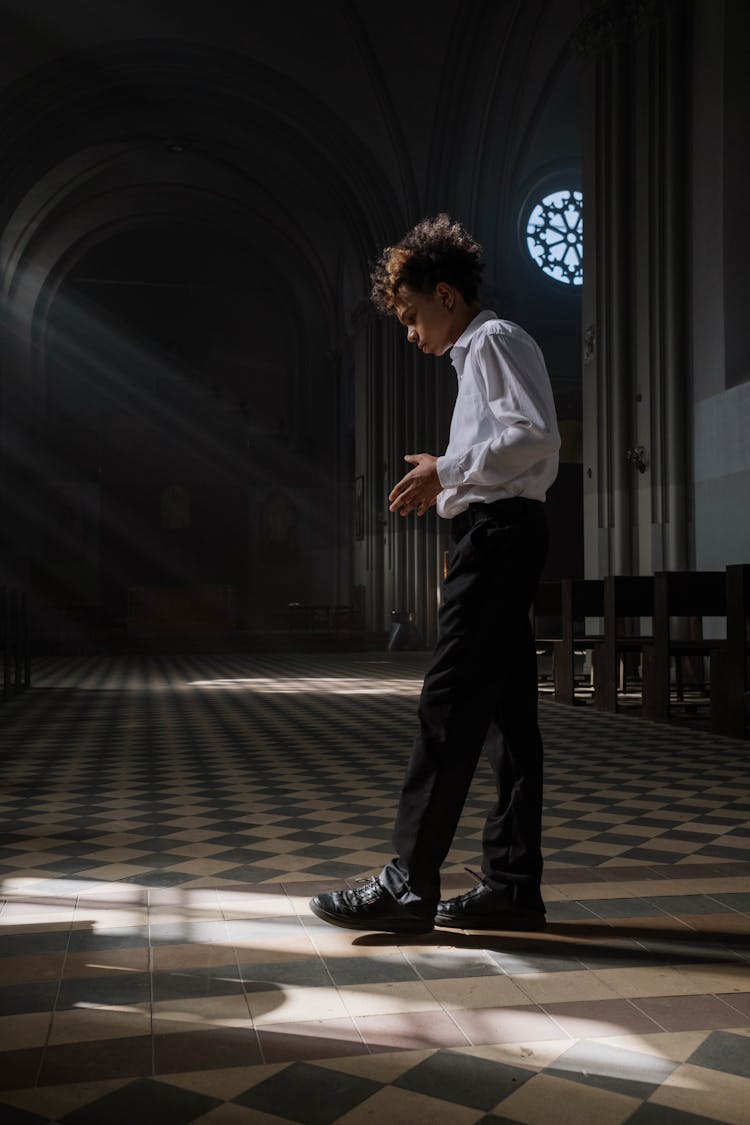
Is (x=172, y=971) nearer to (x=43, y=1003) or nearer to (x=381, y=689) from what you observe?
(x=43, y=1003)

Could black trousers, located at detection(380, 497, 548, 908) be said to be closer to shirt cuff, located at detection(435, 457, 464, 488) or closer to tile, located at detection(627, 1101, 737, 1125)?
shirt cuff, located at detection(435, 457, 464, 488)

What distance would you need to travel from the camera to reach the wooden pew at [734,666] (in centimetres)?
734

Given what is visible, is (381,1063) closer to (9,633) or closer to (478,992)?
(478,992)

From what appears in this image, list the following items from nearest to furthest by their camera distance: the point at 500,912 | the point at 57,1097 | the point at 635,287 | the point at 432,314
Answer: the point at 57,1097 → the point at 500,912 → the point at 432,314 → the point at 635,287

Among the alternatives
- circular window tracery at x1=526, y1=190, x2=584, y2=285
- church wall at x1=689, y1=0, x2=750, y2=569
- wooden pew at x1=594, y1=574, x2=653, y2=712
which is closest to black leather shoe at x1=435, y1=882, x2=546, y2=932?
wooden pew at x1=594, y1=574, x2=653, y2=712

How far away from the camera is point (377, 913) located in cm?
280

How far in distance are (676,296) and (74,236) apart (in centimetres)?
2153

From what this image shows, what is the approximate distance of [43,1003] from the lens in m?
2.31

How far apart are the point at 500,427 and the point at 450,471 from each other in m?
0.17

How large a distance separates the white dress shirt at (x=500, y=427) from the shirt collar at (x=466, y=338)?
0.04m

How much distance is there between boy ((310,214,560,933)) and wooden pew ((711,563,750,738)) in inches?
193

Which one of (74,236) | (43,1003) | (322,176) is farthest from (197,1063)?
(74,236)

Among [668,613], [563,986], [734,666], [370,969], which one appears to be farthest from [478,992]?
[668,613]

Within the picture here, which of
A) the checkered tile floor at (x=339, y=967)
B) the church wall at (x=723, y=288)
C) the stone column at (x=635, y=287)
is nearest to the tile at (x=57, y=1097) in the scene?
the checkered tile floor at (x=339, y=967)
